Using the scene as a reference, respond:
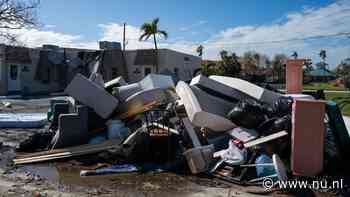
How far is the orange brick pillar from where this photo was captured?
1075cm

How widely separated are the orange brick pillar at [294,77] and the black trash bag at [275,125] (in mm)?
4281

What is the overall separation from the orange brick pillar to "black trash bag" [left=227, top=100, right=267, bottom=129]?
4.07 meters

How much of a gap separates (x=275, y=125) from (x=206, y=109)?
1.38 m

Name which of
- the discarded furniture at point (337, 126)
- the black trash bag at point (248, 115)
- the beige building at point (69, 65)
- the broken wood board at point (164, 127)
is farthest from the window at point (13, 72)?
the discarded furniture at point (337, 126)

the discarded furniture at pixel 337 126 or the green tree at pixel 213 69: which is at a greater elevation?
the green tree at pixel 213 69

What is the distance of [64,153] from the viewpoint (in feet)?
24.2

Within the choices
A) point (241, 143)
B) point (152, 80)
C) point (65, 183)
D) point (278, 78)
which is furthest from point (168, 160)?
point (278, 78)

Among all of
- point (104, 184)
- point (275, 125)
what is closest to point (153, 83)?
point (275, 125)

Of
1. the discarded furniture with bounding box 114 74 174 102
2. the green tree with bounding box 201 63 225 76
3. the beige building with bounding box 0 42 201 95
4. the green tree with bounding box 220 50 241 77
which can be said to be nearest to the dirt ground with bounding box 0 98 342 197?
the discarded furniture with bounding box 114 74 174 102

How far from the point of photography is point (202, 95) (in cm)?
777

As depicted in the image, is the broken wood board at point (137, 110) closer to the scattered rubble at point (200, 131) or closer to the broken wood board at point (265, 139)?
the scattered rubble at point (200, 131)

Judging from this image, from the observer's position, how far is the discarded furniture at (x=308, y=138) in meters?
5.90

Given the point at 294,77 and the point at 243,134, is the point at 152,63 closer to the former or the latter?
the point at 294,77

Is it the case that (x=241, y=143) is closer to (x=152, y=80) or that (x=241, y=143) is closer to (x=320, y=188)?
(x=320, y=188)
